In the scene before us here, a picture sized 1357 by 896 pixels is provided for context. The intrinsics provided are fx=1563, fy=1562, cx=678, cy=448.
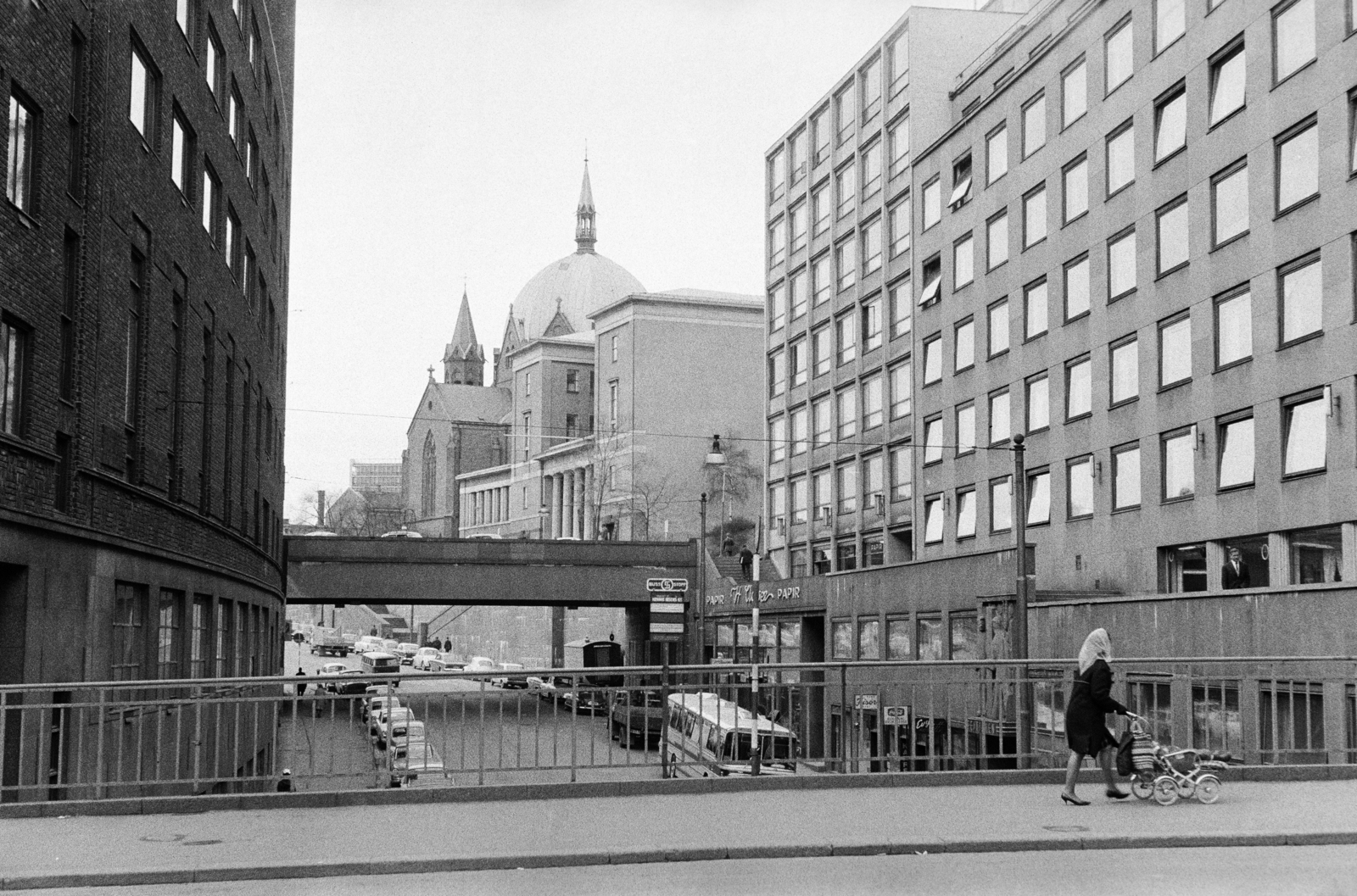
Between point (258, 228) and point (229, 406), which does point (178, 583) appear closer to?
point (229, 406)

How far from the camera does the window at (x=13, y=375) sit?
60.3 ft

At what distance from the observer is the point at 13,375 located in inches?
738

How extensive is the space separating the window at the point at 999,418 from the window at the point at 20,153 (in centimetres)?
3541

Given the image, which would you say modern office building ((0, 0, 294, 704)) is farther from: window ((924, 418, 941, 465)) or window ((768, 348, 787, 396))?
window ((768, 348, 787, 396))

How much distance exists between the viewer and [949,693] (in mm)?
17047

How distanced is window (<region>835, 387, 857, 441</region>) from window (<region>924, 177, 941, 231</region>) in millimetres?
9146

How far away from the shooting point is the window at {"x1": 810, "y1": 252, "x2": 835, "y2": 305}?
6825cm

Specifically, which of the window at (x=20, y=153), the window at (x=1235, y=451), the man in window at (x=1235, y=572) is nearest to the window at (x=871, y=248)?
the window at (x=1235, y=451)

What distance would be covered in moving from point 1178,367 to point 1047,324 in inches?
297

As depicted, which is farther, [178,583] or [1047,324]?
[1047,324]

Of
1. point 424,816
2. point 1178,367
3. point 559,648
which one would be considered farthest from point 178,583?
point 559,648

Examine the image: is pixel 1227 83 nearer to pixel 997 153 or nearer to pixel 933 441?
pixel 997 153

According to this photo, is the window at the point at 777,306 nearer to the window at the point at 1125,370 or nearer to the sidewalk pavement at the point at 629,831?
the window at the point at 1125,370

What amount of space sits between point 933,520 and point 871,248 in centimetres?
1320
